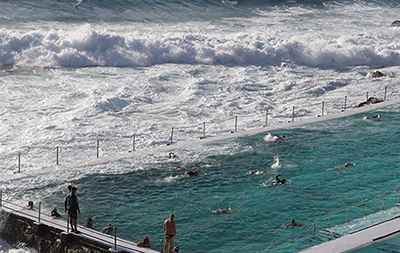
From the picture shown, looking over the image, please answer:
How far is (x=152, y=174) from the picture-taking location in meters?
18.3

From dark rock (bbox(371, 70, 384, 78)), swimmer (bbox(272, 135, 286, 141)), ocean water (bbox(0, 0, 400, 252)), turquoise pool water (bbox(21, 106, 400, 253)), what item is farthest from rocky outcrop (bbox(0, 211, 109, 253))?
dark rock (bbox(371, 70, 384, 78))

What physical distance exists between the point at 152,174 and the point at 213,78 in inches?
689

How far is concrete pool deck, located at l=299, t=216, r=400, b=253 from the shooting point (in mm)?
12234

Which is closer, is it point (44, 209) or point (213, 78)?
point (44, 209)

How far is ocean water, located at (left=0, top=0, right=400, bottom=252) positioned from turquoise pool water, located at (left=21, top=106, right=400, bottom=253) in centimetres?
6

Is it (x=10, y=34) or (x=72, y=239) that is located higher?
(x=10, y=34)

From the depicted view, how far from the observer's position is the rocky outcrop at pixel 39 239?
12609mm

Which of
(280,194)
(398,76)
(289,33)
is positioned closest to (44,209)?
(280,194)

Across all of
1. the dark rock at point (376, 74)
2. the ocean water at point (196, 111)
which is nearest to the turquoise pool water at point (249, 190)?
the ocean water at point (196, 111)

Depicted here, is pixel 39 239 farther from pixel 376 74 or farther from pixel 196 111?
pixel 376 74

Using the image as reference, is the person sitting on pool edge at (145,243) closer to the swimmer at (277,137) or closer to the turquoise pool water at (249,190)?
the turquoise pool water at (249,190)

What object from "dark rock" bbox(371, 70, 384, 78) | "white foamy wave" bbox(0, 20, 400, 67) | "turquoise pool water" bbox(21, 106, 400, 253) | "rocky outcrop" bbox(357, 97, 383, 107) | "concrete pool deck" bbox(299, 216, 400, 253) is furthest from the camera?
"white foamy wave" bbox(0, 20, 400, 67)

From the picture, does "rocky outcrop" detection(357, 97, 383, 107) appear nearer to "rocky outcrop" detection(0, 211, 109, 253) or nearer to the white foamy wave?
the white foamy wave

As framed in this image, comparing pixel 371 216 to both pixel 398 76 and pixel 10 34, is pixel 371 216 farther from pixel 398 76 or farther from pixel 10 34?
pixel 10 34
